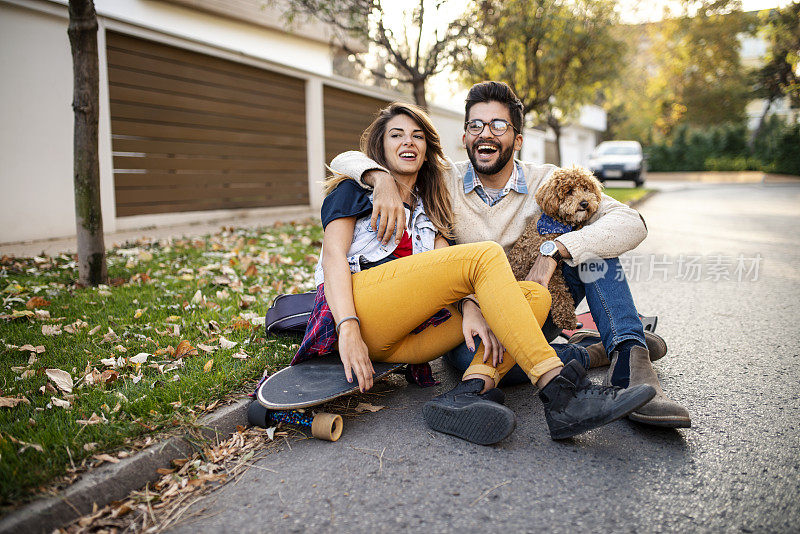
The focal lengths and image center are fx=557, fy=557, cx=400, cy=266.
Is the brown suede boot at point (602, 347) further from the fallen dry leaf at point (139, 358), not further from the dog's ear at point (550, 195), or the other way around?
the fallen dry leaf at point (139, 358)

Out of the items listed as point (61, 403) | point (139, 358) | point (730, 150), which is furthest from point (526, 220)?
point (730, 150)

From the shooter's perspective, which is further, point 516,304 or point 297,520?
point 516,304

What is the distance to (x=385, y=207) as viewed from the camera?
2736mm

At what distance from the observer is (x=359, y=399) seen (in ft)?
9.98

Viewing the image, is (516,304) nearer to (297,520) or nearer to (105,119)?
(297,520)

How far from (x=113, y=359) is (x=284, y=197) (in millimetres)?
8668

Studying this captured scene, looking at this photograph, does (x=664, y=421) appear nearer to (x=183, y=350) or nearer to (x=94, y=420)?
(x=94, y=420)

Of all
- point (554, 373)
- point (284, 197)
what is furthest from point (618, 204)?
point (284, 197)

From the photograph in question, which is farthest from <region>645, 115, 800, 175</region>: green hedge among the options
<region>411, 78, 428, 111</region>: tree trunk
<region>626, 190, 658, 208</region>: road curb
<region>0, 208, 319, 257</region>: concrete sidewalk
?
<region>0, 208, 319, 257</region>: concrete sidewalk

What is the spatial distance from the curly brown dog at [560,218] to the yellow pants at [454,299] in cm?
45

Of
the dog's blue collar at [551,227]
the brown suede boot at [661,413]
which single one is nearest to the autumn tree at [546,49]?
the dog's blue collar at [551,227]

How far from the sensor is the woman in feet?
8.02

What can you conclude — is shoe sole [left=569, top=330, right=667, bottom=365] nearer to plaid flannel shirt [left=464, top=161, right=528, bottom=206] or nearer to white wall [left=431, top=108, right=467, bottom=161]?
plaid flannel shirt [left=464, top=161, right=528, bottom=206]

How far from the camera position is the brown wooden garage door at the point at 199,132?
8305 millimetres
